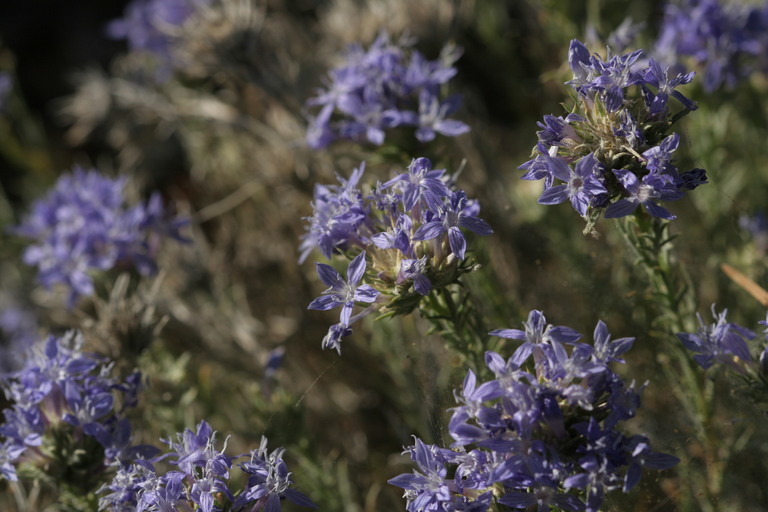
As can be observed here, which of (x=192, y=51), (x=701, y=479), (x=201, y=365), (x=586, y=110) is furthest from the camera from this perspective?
(x=201, y=365)

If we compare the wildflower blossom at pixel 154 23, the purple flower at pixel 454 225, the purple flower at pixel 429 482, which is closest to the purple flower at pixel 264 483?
the purple flower at pixel 429 482

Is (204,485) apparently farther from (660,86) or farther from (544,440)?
(660,86)

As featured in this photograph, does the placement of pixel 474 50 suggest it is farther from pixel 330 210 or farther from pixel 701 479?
pixel 701 479

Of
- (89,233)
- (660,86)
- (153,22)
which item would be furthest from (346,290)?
(153,22)

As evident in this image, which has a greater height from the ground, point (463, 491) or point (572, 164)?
point (572, 164)

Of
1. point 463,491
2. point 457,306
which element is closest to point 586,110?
point 457,306

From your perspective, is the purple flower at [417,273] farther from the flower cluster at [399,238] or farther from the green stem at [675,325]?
the green stem at [675,325]
